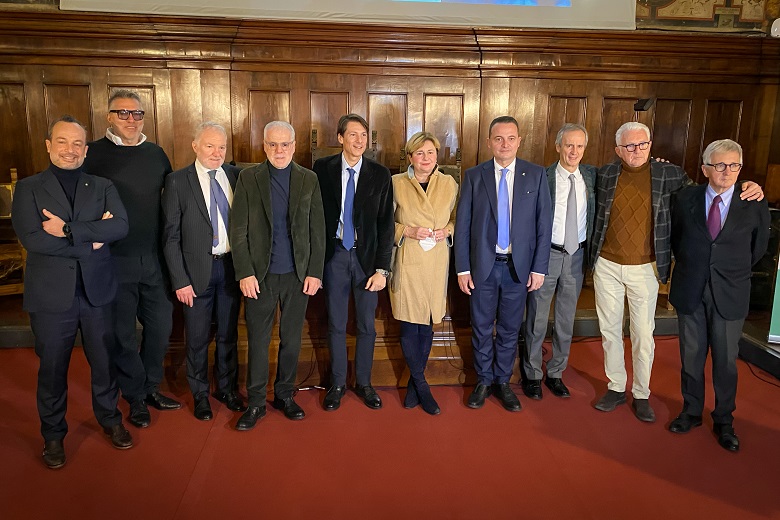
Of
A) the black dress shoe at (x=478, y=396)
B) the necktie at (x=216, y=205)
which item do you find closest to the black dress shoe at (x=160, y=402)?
the necktie at (x=216, y=205)

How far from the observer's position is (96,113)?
4.82 meters

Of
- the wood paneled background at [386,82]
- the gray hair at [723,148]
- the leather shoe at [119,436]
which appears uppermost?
the wood paneled background at [386,82]

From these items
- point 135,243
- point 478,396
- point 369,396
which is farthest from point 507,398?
point 135,243

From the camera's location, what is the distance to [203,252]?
2.89 m

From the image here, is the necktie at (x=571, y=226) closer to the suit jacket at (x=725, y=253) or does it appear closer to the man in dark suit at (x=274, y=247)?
the suit jacket at (x=725, y=253)

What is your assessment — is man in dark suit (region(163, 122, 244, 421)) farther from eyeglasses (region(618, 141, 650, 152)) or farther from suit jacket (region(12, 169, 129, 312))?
eyeglasses (region(618, 141, 650, 152))

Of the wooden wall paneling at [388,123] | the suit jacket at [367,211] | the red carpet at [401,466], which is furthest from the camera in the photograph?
the wooden wall paneling at [388,123]

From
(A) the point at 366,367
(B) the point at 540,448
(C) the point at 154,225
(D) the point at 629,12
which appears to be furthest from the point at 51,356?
(D) the point at 629,12

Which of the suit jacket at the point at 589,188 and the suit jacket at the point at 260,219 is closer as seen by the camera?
the suit jacket at the point at 260,219

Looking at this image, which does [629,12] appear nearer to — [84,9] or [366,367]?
[366,367]

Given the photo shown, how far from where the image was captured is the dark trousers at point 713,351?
112 inches

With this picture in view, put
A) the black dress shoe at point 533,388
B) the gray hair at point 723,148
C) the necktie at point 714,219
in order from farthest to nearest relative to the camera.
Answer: the black dress shoe at point 533,388, the necktie at point 714,219, the gray hair at point 723,148

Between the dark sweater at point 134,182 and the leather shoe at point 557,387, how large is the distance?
243cm

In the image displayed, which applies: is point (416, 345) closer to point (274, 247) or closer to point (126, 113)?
point (274, 247)
